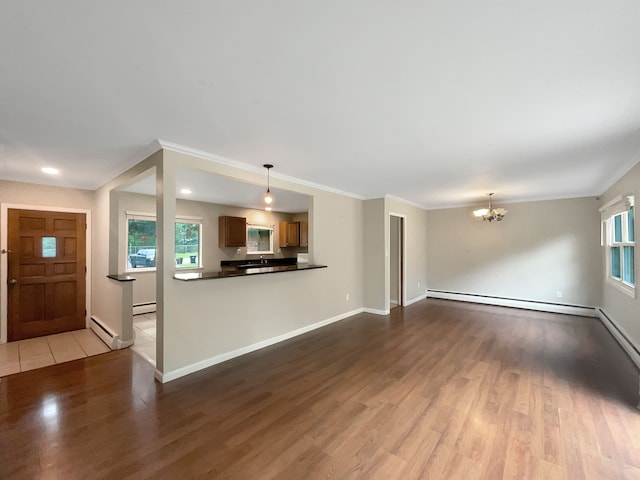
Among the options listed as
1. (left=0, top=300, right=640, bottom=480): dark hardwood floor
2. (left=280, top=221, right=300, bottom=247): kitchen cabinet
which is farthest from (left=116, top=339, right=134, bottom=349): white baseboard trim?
(left=280, top=221, right=300, bottom=247): kitchen cabinet

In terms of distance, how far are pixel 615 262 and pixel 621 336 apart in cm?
139

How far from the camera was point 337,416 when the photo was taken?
232 cm

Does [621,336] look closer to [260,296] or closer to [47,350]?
[260,296]

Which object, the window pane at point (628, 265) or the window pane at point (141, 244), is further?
the window pane at point (141, 244)

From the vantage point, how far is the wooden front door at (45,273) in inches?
163

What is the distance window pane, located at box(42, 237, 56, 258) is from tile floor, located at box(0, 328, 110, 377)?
127 centimetres

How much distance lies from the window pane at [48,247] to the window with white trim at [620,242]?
8.25 metres

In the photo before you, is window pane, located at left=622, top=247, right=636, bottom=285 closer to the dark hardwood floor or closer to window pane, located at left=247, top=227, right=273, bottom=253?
the dark hardwood floor

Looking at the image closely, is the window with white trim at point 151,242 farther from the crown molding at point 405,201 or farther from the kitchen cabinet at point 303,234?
the crown molding at point 405,201

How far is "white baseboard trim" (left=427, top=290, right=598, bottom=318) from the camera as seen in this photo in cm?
563

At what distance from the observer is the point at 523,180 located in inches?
175

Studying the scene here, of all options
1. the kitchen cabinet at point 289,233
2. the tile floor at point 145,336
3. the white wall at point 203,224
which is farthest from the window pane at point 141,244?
the kitchen cabinet at point 289,233

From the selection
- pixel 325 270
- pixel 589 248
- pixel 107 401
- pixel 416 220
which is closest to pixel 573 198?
pixel 589 248

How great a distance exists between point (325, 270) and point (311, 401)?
258 cm
